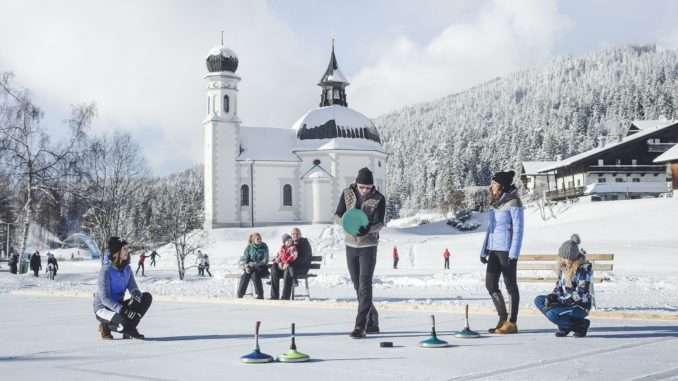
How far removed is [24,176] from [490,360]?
101ft

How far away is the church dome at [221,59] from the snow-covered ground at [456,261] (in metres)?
14.8

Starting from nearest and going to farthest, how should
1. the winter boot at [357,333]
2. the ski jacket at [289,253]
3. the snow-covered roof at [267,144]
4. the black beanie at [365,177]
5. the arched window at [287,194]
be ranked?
1. the winter boot at [357,333]
2. the black beanie at [365,177]
3. the ski jacket at [289,253]
4. the snow-covered roof at [267,144]
5. the arched window at [287,194]

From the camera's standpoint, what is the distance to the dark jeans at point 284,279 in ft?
50.3

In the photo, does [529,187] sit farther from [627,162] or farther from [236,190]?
[236,190]

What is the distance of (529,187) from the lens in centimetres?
10244

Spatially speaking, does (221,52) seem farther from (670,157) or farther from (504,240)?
(504,240)

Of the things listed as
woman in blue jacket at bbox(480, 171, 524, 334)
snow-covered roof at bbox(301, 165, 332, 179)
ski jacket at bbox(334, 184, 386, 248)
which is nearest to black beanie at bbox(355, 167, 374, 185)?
ski jacket at bbox(334, 184, 386, 248)

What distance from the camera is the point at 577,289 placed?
29.9 ft

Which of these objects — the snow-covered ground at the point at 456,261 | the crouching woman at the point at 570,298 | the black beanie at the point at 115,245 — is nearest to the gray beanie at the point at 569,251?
the crouching woman at the point at 570,298

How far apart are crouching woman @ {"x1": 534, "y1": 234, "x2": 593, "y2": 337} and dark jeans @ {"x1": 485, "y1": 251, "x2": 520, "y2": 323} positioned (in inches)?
A: 11.0

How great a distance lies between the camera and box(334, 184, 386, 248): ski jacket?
9.07 meters

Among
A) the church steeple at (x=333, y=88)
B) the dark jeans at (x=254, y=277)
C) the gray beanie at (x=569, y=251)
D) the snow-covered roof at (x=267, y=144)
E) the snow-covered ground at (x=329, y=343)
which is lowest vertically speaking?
the snow-covered ground at (x=329, y=343)

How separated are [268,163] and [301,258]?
52692 mm

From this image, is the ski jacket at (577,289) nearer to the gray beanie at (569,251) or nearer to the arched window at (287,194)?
the gray beanie at (569,251)
